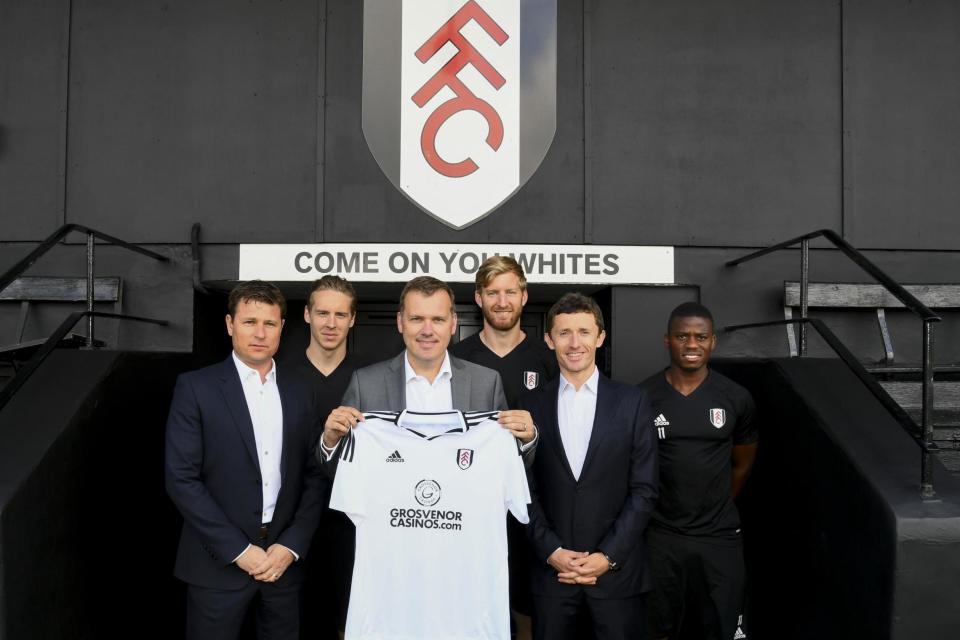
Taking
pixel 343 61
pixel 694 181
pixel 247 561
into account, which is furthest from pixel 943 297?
pixel 247 561

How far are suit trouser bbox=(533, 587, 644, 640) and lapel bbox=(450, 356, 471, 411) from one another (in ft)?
2.81

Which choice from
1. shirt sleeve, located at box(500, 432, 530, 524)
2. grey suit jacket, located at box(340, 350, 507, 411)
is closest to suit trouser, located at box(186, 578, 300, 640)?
grey suit jacket, located at box(340, 350, 507, 411)

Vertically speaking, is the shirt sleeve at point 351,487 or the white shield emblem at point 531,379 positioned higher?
the white shield emblem at point 531,379

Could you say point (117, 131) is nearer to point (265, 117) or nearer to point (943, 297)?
point (265, 117)


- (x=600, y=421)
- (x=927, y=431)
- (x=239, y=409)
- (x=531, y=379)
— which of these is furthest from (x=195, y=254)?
(x=927, y=431)

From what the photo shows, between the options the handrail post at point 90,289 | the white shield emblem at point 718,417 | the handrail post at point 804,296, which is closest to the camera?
the white shield emblem at point 718,417

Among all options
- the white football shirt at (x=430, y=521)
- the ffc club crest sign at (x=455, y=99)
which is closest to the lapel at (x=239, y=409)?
the white football shirt at (x=430, y=521)

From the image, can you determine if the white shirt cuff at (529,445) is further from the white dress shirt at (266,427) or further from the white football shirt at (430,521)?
the white dress shirt at (266,427)

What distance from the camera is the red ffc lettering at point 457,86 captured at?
5355 millimetres

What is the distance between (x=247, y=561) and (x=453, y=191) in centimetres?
315

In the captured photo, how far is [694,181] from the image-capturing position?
557 cm

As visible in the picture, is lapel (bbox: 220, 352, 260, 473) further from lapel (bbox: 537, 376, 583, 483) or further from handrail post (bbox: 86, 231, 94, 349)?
handrail post (bbox: 86, 231, 94, 349)

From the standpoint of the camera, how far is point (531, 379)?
3875mm

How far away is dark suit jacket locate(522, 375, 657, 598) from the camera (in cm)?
303
